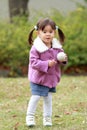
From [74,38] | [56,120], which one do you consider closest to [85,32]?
[74,38]

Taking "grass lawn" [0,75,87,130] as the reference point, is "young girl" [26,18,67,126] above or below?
above

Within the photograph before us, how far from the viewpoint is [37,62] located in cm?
638

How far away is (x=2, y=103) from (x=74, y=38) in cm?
702

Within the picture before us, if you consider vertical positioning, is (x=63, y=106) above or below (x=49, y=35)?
below

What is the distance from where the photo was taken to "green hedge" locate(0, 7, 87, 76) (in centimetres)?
1533

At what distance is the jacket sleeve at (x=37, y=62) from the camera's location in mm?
6363

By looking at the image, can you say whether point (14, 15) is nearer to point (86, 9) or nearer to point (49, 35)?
point (86, 9)

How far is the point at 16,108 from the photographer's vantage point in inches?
335

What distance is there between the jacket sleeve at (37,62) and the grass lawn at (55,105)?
32.3 inches

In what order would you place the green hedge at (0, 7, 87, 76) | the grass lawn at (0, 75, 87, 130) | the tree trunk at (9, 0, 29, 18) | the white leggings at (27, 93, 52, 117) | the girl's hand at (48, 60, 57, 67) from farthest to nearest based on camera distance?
the tree trunk at (9, 0, 29, 18), the green hedge at (0, 7, 87, 76), the grass lawn at (0, 75, 87, 130), the white leggings at (27, 93, 52, 117), the girl's hand at (48, 60, 57, 67)

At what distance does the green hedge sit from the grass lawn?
3253 millimetres

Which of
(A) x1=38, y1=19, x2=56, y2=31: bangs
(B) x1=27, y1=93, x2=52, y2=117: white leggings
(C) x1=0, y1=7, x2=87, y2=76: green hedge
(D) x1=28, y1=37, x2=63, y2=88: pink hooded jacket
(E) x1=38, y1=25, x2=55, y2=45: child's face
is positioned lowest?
(C) x1=0, y1=7, x2=87, y2=76: green hedge

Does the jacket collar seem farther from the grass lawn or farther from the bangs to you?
the grass lawn

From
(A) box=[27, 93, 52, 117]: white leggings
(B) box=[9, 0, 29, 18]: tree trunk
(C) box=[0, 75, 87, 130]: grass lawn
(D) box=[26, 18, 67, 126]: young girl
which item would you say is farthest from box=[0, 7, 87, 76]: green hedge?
(D) box=[26, 18, 67, 126]: young girl
